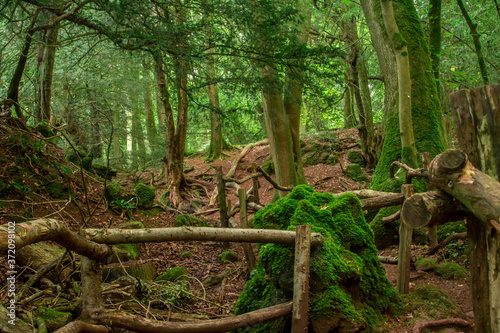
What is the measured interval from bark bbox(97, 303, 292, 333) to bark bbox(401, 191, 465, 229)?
4.59 feet

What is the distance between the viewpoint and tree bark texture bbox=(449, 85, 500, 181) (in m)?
2.70

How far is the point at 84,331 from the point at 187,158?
1601cm

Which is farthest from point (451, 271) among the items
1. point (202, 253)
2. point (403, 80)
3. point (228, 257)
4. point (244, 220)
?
point (202, 253)

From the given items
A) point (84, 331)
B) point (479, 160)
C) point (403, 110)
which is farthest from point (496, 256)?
point (403, 110)

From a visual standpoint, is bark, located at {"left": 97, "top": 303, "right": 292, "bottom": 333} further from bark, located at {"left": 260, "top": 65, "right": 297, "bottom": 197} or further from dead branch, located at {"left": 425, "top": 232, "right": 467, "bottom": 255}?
bark, located at {"left": 260, "top": 65, "right": 297, "bottom": 197}

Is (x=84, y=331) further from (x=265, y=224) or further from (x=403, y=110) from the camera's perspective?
(x=403, y=110)

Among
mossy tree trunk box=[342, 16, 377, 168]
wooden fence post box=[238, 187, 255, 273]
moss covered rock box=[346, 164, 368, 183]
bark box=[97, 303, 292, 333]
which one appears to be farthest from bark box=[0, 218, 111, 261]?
moss covered rock box=[346, 164, 368, 183]

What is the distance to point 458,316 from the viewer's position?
374cm

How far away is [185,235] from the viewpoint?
291 centimetres

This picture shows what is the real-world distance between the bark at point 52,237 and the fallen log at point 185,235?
99mm

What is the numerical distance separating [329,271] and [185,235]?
1507 millimetres

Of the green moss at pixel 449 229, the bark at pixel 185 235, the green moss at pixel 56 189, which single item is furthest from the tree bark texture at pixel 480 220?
the green moss at pixel 56 189

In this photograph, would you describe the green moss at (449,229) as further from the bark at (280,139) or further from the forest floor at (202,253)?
the bark at (280,139)

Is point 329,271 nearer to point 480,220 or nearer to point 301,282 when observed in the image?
point 301,282
